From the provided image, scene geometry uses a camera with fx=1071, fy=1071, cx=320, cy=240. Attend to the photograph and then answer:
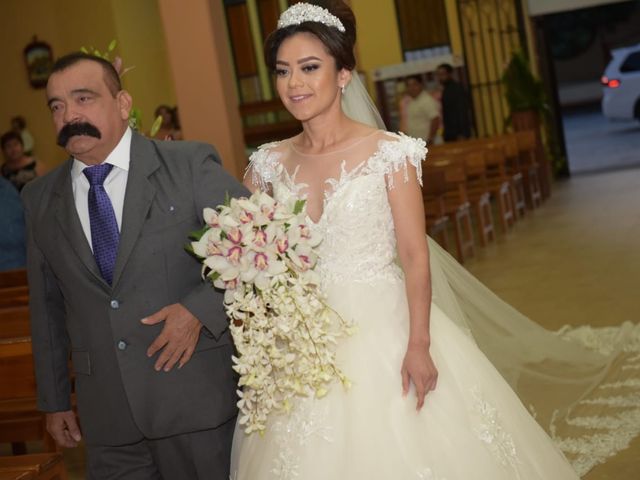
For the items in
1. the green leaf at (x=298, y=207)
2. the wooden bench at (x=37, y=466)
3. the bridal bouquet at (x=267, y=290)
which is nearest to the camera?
the bridal bouquet at (x=267, y=290)

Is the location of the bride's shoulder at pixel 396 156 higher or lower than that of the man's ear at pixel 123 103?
lower

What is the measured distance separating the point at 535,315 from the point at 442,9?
34.6 feet

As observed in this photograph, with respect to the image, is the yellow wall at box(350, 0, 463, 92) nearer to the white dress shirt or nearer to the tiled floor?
the tiled floor

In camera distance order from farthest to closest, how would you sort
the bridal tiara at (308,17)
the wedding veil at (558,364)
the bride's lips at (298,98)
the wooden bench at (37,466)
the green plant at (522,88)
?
1. the green plant at (522,88)
2. the wedding veil at (558,364)
3. the wooden bench at (37,466)
4. the bridal tiara at (308,17)
5. the bride's lips at (298,98)

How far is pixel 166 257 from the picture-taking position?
9.65 feet

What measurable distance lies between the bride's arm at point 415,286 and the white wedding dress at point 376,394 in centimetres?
7

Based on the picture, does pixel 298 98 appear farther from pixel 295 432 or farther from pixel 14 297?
pixel 14 297

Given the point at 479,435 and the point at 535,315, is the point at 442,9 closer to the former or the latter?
the point at 535,315

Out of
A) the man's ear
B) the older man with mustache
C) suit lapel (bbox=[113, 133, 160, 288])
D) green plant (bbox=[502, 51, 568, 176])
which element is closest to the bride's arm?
the older man with mustache

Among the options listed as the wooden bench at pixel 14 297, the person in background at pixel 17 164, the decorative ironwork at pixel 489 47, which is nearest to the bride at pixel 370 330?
the wooden bench at pixel 14 297

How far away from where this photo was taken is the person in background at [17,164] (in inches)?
408

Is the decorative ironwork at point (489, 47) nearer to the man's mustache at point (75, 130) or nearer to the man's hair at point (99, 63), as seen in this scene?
the man's hair at point (99, 63)

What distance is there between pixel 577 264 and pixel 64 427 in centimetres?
665

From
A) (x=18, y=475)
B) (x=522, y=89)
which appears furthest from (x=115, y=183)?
(x=522, y=89)
